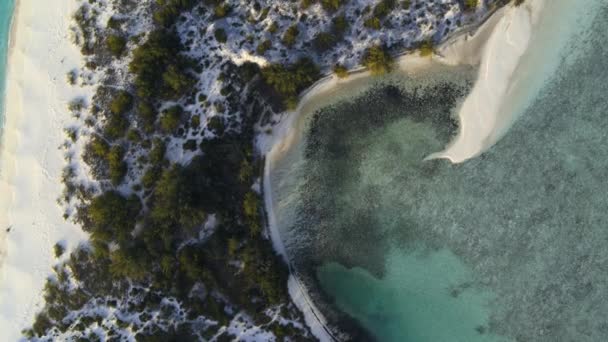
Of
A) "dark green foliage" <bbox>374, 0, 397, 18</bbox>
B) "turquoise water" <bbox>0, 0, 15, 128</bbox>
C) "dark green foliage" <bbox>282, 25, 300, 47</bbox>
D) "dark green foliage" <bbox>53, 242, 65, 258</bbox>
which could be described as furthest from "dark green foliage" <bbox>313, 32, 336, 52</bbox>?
"turquoise water" <bbox>0, 0, 15, 128</bbox>

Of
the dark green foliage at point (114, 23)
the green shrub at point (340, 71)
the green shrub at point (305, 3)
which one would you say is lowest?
the green shrub at point (340, 71)

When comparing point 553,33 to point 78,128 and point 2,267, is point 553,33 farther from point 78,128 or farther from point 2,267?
point 2,267

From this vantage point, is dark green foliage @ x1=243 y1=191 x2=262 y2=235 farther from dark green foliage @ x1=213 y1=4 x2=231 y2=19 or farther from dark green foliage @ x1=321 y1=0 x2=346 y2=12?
dark green foliage @ x1=321 y1=0 x2=346 y2=12

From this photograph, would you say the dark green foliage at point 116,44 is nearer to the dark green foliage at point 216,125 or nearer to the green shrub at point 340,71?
the dark green foliage at point 216,125

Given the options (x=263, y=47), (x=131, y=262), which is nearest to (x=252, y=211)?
(x=131, y=262)

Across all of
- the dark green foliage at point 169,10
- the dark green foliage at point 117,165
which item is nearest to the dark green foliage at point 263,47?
the dark green foliage at point 169,10

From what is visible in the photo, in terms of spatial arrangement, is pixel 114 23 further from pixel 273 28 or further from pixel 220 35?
pixel 273 28
